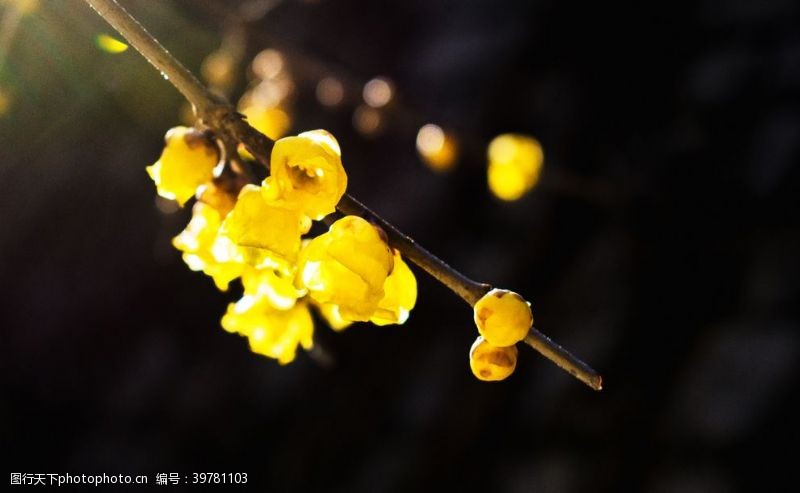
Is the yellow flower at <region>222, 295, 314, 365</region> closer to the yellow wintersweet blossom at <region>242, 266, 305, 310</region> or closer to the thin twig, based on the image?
the yellow wintersweet blossom at <region>242, 266, 305, 310</region>

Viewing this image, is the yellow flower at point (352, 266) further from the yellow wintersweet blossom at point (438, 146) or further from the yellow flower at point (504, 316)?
the yellow wintersweet blossom at point (438, 146)

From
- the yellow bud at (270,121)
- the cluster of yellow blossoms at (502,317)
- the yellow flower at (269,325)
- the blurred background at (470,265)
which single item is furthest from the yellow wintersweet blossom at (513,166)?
the cluster of yellow blossoms at (502,317)

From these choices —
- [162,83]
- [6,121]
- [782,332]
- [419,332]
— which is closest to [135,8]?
[162,83]

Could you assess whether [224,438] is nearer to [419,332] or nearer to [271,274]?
[419,332]

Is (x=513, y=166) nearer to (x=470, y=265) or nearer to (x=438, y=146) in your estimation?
(x=438, y=146)

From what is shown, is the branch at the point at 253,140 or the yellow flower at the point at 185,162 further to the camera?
the yellow flower at the point at 185,162
